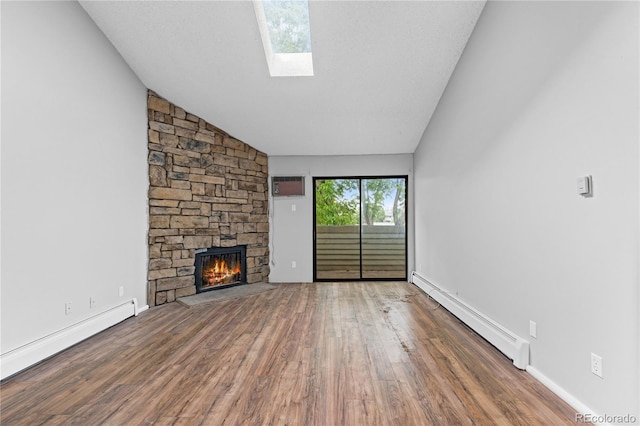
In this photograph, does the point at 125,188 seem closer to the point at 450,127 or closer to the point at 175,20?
the point at 175,20

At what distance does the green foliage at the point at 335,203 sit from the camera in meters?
6.14

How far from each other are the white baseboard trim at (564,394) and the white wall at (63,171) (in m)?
3.74

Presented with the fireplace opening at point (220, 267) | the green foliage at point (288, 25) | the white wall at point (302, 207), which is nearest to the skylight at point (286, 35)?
the green foliage at point (288, 25)

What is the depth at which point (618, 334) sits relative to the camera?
1.63m

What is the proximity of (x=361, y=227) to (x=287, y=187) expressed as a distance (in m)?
1.54

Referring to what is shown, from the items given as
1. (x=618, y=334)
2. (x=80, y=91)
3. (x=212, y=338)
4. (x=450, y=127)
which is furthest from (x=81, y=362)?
(x=450, y=127)

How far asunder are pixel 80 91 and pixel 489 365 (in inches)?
169

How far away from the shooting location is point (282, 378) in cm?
231

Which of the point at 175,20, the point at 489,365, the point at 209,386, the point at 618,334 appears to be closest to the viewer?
the point at 618,334

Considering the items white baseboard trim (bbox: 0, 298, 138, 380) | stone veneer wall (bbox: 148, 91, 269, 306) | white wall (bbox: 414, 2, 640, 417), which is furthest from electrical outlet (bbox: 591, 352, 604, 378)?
stone veneer wall (bbox: 148, 91, 269, 306)

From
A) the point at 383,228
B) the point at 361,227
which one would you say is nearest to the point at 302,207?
the point at 361,227

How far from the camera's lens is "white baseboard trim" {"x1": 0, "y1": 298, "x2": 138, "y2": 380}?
7.80ft

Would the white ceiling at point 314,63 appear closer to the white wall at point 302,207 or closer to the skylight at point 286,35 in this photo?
the skylight at point 286,35

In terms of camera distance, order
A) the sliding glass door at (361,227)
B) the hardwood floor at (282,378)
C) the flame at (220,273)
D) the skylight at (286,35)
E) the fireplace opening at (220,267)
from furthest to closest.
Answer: the sliding glass door at (361,227)
the flame at (220,273)
the fireplace opening at (220,267)
the skylight at (286,35)
the hardwood floor at (282,378)
